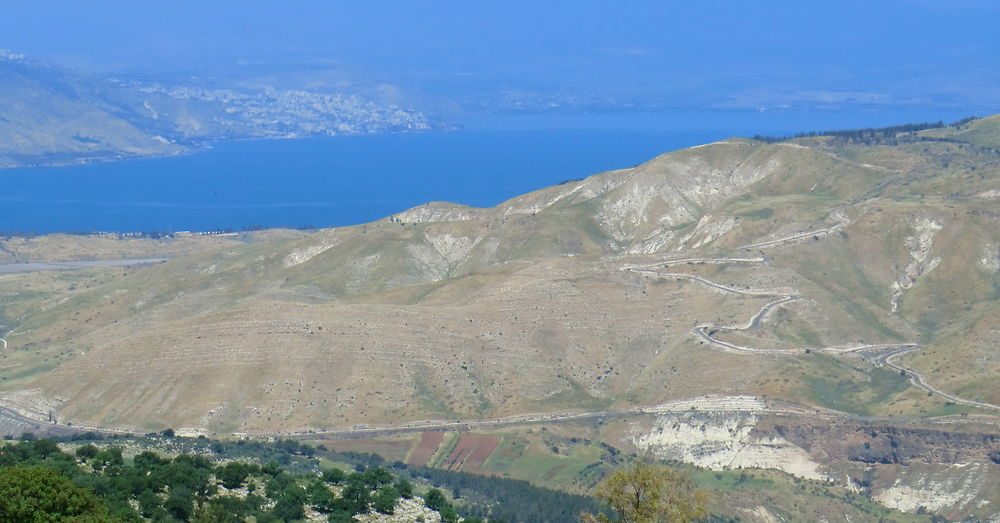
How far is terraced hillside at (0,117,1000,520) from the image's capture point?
361 feet

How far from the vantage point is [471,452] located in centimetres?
10169

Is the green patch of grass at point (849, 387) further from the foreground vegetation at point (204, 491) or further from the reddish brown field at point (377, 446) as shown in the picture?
the reddish brown field at point (377, 446)

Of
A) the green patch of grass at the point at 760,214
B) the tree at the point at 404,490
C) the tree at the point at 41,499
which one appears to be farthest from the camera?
the green patch of grass at the point at 760,214

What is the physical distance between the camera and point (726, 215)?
506ft

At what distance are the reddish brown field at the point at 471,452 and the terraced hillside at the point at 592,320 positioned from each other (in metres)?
3.98

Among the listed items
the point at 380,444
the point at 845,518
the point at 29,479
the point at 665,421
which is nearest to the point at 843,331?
the point at 665,421

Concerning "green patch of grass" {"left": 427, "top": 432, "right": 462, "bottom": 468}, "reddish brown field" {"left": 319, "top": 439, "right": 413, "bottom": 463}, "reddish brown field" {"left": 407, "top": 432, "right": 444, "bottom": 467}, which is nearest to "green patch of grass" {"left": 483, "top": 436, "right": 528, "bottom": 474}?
"green patch of grass" {"left": 427, "top": 432, "right": 462, "bottom": 468}

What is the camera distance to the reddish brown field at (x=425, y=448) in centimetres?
9956

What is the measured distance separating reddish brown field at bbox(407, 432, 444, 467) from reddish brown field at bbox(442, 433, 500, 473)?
4.84 feet

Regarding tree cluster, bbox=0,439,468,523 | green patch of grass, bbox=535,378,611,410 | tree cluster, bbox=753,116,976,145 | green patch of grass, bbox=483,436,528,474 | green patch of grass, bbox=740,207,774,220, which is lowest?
green patch of grass, bbox=483,436,528,474

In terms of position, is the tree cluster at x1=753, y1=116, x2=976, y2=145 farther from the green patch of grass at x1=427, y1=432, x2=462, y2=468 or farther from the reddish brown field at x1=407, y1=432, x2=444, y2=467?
the reddish brown field at x1=407, y1=432, x2=444, y2=467

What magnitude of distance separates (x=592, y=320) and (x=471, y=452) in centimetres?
2649

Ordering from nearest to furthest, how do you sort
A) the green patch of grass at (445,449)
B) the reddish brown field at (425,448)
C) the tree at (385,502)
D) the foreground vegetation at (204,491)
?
the foreground vegetation at (204,491) → the tree at (385,502) → the green patch of grass at (445,449) → the reddish brown field at (425,448)

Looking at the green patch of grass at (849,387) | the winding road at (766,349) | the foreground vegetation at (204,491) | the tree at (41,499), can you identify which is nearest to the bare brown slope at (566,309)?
the green patch of grass at (849,387)
